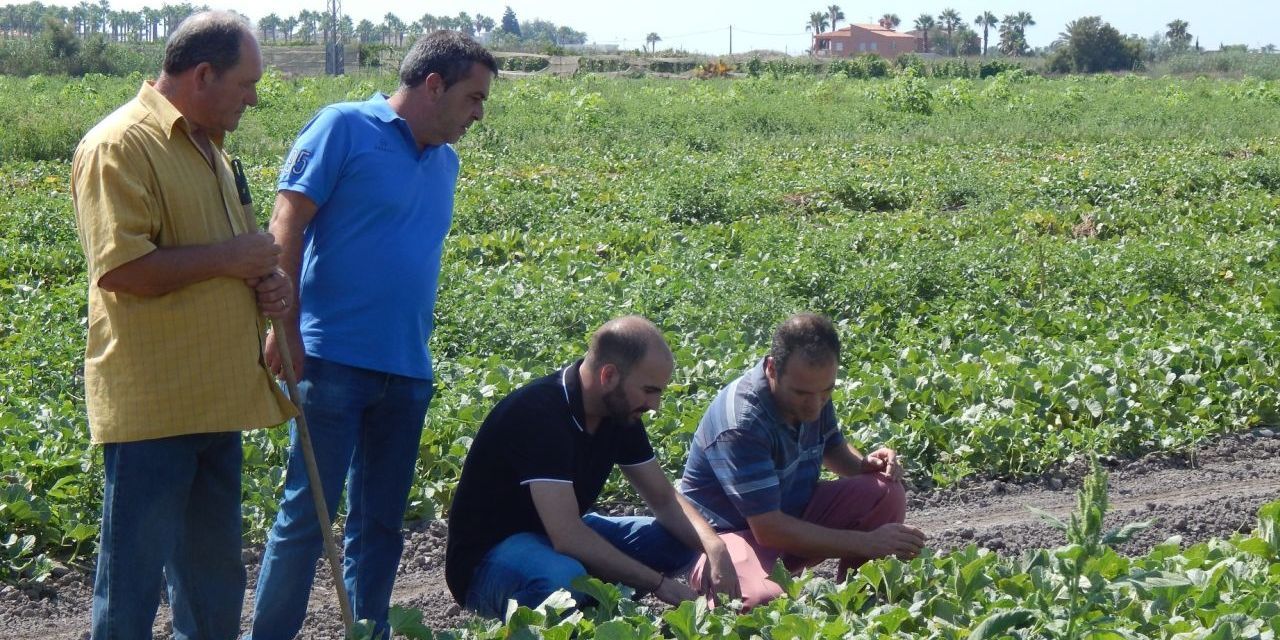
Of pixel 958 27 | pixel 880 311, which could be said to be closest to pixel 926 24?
pixel 958 27

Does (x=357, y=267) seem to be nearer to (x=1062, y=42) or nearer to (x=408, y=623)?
(x=408, y=623)

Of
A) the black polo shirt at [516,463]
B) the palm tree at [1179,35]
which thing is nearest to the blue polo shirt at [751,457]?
the black polo shirt at [516,463]

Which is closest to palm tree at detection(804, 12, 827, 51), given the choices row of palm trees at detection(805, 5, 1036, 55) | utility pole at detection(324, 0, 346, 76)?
row of palm trees at detection(805, 5, 1036, 55)

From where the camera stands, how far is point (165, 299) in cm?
279

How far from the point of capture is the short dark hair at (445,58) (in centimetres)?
335

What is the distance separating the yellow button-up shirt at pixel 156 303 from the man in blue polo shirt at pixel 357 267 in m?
0.33

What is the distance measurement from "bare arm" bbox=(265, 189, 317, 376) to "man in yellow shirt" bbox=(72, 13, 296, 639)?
23 centimetres

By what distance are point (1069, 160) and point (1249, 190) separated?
3152 mm

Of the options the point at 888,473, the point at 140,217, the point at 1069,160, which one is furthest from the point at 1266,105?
the point at 140,217

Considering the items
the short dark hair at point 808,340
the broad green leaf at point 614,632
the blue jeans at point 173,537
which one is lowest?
the broad green leaf at point 614,632

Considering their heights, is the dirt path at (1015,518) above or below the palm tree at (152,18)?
below

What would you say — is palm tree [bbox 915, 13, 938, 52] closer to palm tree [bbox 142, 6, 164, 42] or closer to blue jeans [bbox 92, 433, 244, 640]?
palm tree [bbox 142, 6, 164, 42]

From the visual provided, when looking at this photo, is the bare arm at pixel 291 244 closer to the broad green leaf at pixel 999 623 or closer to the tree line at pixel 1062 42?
the broad green leaf at pixel 999 623

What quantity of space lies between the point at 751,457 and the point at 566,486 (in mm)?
607
